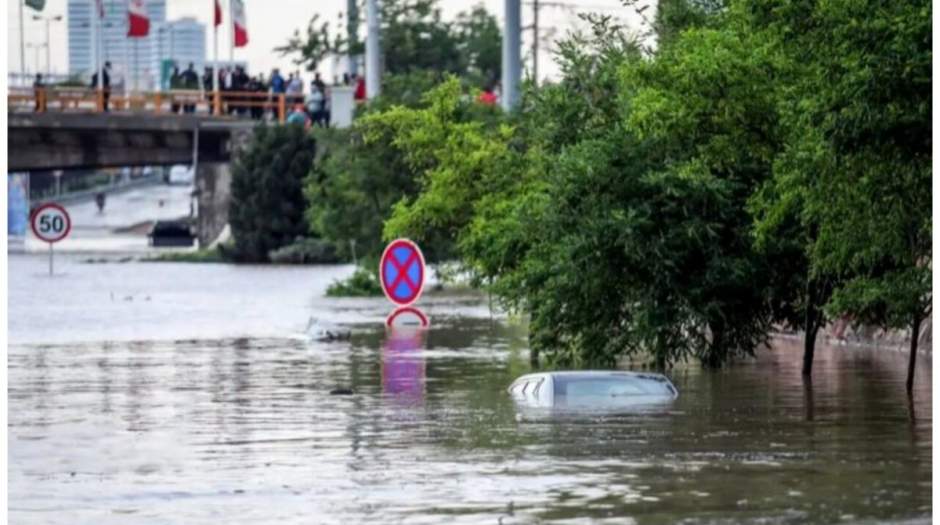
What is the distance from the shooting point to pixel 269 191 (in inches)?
4178

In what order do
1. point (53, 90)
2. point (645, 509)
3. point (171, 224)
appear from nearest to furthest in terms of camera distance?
1. point (645, 509)
2. point (53, 90)
3. point (171, 224)

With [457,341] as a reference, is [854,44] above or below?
above

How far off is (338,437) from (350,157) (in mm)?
39201

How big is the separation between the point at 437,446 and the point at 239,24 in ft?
258

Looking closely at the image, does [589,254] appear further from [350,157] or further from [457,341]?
[350,157]

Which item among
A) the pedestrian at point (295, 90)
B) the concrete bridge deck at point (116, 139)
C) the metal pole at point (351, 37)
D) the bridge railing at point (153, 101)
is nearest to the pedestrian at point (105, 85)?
the bridge railing at point (153, 101)

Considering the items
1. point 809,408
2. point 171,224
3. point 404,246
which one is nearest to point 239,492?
point 809,408

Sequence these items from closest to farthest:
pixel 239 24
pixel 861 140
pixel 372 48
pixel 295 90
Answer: pixel 861 140, pixel 372 48, pixel 239 24, pixel 295 90

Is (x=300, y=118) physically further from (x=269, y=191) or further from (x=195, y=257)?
(x=195, y=257)

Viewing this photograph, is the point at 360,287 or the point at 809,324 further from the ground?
the point at 809,324

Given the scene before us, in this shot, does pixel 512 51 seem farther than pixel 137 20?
No

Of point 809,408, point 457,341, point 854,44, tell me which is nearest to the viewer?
point 854,44

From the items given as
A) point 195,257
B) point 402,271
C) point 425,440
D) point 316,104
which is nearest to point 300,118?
point 316,104

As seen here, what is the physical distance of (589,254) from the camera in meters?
38.4
